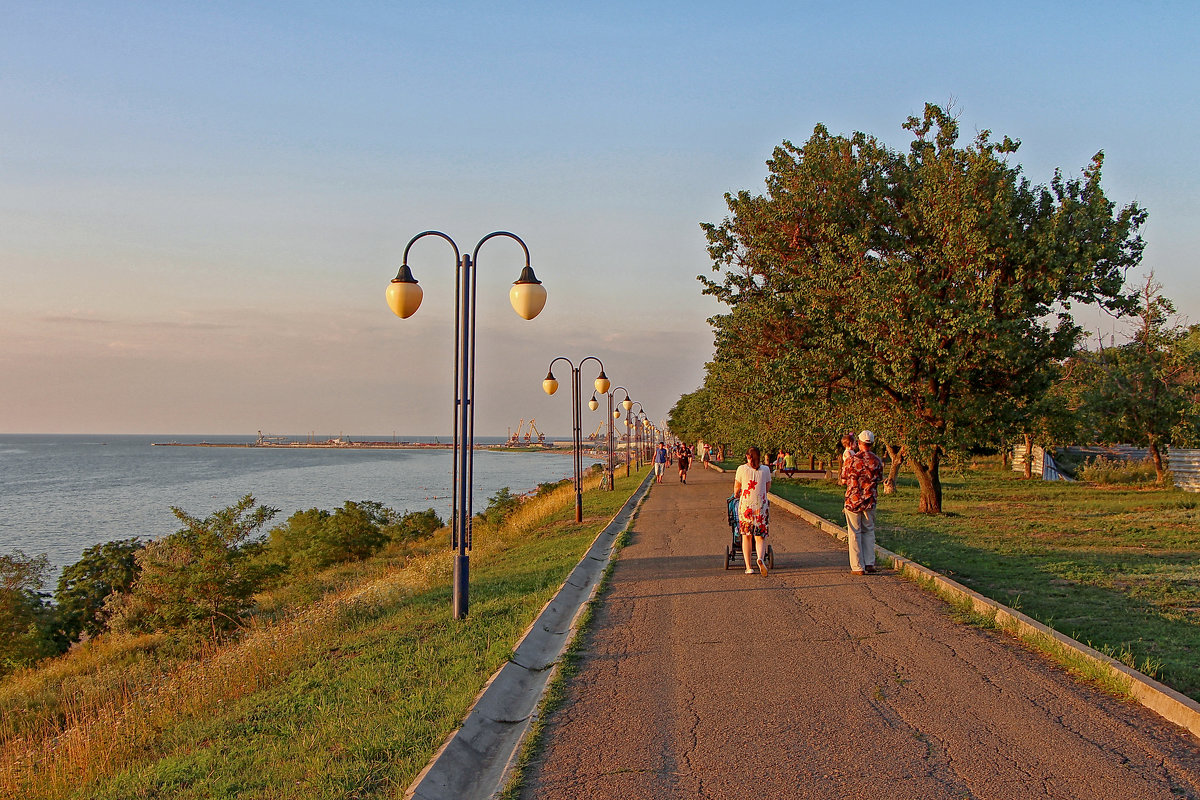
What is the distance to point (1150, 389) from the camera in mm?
31891

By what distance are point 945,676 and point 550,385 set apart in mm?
17009

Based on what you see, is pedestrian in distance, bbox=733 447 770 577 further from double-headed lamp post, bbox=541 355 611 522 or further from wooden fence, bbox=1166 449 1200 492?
wooden fence, bbox=1166 449 1200 492

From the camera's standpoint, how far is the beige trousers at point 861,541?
38.0ft

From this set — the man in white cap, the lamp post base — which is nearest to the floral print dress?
the man in white cap

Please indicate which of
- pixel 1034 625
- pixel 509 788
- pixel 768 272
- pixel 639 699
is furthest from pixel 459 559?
pixel 768 272

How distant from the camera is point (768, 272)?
75.1ft

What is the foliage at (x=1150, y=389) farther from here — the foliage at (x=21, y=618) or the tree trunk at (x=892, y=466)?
the foliage at (x=21, y=618)

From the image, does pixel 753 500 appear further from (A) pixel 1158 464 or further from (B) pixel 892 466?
(A) pixel 1158 464

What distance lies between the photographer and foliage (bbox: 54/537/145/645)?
859 inches

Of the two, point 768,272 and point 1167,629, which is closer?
point 1167,629

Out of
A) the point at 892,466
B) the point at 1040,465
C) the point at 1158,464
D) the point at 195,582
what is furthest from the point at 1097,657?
the point at 1040,465

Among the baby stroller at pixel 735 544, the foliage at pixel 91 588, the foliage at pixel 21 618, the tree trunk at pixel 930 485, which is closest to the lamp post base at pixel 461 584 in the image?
the baby stroller at pixel 735 544

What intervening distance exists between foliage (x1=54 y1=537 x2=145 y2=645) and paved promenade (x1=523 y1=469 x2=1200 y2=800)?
18541 mm

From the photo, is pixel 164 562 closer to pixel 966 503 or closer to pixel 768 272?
pixel 768 272
